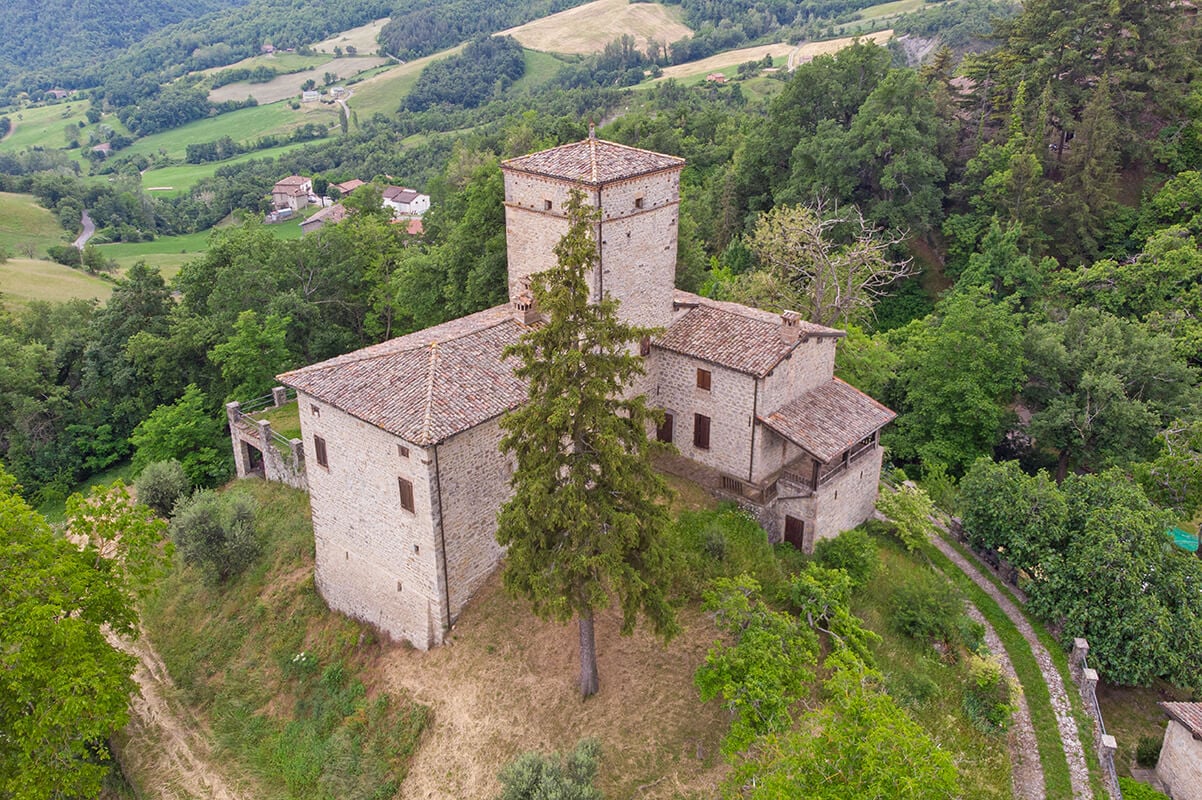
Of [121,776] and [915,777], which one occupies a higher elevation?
[915,777]

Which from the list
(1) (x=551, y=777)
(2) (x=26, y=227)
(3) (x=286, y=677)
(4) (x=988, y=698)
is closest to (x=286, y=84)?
(2) (x=26, y=227)

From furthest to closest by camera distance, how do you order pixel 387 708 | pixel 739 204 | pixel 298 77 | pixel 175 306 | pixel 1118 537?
1. pixel 298 77
2. pixel 739 204
3. pixel 175 306
4. pixel 1118 537
5. pixel 387 708

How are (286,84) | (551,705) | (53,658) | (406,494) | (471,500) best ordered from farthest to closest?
(286,84) < (471,500) < (406,494) < (551,705) < (53,658)

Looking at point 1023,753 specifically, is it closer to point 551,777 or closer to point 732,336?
point 551,777

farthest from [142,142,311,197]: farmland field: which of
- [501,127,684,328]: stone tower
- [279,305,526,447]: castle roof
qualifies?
[279,305,526,447]: castle roof

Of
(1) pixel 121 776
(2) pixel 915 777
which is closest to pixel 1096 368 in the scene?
(2) pixel 915 777

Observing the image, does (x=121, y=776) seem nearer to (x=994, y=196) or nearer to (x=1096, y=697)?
(x=1096, y=697)
